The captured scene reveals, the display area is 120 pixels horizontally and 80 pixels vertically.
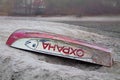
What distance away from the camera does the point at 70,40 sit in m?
8.24

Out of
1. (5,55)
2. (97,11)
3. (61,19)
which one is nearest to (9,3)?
(61,19)

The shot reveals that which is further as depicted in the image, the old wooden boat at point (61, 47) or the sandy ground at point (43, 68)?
the old wooden boat at point (61, 47)

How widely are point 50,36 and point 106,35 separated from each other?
4293 millimetres

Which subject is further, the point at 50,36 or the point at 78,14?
the point at 78,14

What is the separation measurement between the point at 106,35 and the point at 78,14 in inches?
67.2

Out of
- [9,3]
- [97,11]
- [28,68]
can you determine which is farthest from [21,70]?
[9,3]

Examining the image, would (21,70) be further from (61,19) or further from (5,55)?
(61,19)

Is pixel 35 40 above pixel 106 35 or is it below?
above

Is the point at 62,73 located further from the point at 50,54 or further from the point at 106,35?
the point at 106,35

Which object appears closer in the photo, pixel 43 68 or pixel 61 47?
pixel 43 68

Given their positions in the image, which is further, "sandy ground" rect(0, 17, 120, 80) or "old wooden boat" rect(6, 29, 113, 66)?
"old wooden boat" rect(6, 29, 113, 66)

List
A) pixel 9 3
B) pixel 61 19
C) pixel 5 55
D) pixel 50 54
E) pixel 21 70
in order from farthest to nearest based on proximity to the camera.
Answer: pixel 9 3 < pixel 61 19 < pixel 50 54 < pixel 5 55 < pixel 21 70

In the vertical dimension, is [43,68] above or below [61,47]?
above

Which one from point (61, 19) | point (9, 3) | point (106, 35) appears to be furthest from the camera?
point (9, 3)
